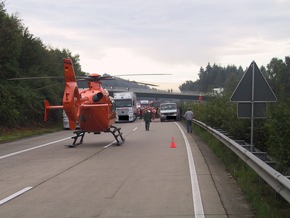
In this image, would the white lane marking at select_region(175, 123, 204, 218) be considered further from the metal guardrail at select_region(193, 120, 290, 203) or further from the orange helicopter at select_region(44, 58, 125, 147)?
the orange helicopter at select_region(44, 58, 125, 147)

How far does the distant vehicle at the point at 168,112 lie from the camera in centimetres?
5497

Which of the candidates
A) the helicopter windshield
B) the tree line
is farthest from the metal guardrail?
the helicopter windshield

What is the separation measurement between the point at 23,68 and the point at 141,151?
26064mm

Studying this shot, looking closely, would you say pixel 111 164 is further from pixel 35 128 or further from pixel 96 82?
pixel 35 128

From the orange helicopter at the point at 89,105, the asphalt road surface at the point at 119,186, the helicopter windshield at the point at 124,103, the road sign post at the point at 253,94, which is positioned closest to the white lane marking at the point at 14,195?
the asphalt road surface at the point at 119,186

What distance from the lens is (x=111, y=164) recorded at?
14.1 m

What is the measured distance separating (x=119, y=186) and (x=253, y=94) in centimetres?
454

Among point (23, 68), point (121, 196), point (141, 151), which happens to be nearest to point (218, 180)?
point (121, 196)

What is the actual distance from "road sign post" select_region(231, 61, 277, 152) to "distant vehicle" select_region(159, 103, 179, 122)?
42.7m

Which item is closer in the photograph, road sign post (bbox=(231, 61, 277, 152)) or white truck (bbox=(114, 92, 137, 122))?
road sign post (bbox=(231, 61, 277, 152))

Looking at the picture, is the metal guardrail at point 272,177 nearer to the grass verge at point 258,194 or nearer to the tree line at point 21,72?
the grass verge at point 258,194

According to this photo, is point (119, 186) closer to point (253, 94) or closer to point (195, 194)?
point (195, 194)

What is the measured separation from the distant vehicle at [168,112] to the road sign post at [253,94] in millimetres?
42671

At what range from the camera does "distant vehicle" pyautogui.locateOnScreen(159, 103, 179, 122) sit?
180 feet
